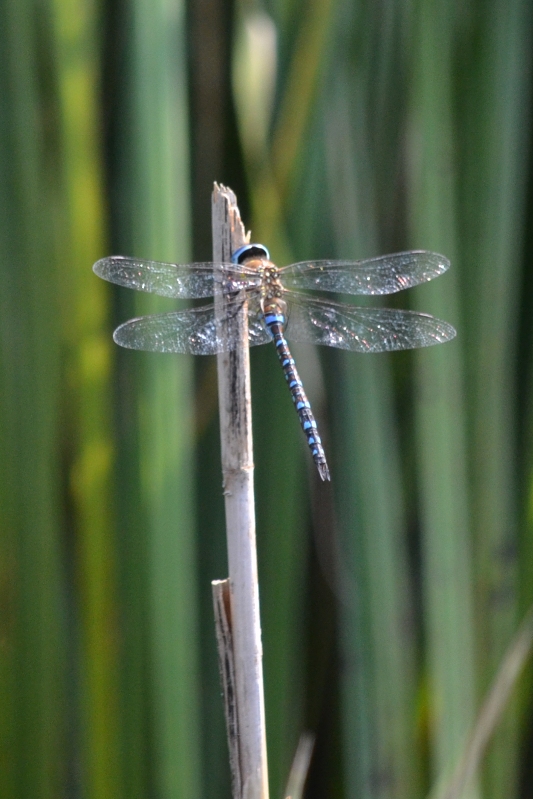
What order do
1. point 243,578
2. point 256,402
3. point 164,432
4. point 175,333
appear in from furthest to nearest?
1. point 256,402
2. point 175,333
3. point 164,432
4. point 243,578

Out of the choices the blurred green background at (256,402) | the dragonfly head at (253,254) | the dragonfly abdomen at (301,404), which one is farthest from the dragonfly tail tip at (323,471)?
the dragonfly head at (253,254)

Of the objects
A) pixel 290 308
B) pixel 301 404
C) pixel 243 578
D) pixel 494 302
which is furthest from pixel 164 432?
pixel 494 302

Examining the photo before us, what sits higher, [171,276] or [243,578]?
[171,276]

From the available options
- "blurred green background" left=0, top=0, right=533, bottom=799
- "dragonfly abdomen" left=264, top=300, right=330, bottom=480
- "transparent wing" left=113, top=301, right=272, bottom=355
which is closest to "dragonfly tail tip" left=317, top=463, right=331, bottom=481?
"dragonfly abdomen" left=264, top=300, right=330, bottom=480

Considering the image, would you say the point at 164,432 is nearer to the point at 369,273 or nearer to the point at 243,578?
the point at 243,578

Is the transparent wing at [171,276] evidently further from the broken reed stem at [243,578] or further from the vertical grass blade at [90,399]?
the broken reed stem at [243,578]

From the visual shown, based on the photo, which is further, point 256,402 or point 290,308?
point 290,308

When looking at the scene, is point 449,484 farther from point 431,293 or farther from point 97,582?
point 97,582
